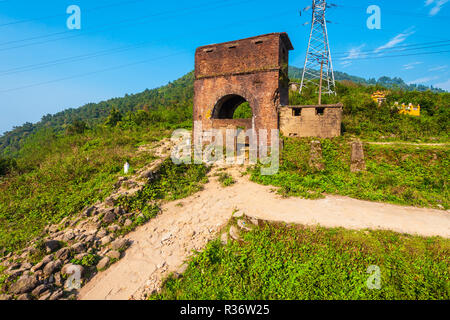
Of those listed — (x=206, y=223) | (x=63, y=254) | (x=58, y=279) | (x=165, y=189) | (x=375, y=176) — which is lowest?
(x=58, y=279)

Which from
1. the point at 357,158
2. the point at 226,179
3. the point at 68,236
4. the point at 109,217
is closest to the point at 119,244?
the point at 109,217

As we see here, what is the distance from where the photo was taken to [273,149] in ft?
37.6

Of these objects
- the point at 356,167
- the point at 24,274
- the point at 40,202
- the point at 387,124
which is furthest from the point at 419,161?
the point at 40,202

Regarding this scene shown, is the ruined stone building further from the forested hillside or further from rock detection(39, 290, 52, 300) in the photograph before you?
the forested hillside

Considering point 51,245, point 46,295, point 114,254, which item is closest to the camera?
point 46,295

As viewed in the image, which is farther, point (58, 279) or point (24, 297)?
point (58, 279)

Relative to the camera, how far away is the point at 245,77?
12.2 meters

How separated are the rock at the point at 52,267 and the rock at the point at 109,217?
163 cm

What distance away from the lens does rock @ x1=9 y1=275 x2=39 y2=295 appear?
4.09 m

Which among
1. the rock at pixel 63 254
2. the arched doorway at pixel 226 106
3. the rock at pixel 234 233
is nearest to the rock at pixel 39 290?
the rock at pixel 63 254

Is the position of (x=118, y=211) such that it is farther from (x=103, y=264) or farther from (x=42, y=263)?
(x=42, y=263)

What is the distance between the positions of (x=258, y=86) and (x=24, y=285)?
38.6 ft

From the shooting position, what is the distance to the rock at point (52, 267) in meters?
4.51

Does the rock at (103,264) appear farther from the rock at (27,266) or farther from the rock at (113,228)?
the rock at (27,266)
